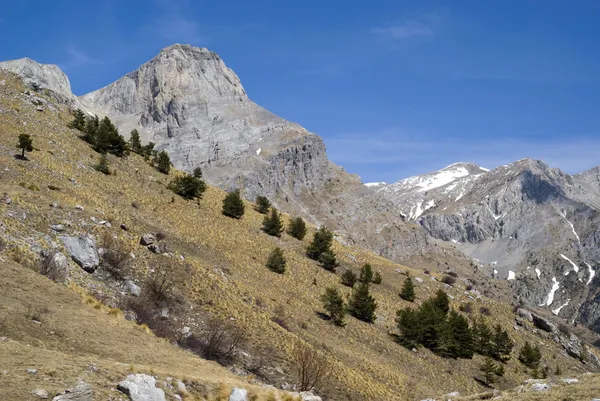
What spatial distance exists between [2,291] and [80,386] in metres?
8.91

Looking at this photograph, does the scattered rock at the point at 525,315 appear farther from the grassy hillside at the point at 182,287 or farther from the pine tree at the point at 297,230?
the pine tree at the point at 297,230

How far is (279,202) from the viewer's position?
598 feet

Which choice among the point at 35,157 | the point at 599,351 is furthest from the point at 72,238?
Answer: the point at 599,351

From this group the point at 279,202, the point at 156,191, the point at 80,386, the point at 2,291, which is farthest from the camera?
the point at 279,202

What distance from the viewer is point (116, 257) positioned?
28188mm

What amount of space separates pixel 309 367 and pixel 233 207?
2967 centimetres

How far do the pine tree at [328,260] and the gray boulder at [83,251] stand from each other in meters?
26.8

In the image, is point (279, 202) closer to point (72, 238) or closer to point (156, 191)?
point (156, 191)

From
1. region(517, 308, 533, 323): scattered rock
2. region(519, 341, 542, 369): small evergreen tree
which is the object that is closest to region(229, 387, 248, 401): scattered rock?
region(519, 341, 542, 369): small evergreen tree

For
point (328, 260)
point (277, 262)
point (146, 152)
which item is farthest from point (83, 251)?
point (146, 152)

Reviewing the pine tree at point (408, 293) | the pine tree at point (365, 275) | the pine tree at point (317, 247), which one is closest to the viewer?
the pine tree at point (365, 275)

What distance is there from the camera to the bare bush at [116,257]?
89.9 feet

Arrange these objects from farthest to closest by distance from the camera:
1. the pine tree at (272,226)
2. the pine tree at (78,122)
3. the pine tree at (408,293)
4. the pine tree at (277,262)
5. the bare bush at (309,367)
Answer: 1. the pine tree at (78,122)
2. the pine tree at (272,226)
3. the pine tree at (408,293)
4. the pine tree at (277,262)
5. the bare bush at (309,367)

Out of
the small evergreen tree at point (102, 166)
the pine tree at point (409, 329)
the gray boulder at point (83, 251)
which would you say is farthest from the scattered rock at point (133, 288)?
the pine tree at point (409, 329)
